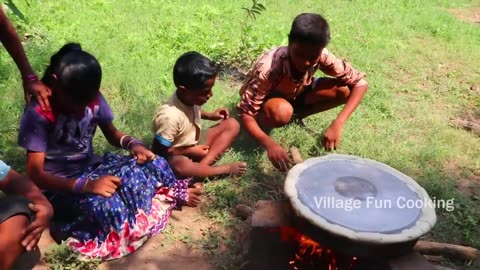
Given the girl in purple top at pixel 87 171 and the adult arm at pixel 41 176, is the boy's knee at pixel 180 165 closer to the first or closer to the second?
the girl in purple top at pixel 87 171

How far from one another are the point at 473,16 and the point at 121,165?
6453 mm

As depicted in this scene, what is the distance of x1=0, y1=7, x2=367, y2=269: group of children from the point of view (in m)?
2.42

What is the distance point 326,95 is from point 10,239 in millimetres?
2431

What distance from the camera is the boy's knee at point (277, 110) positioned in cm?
345

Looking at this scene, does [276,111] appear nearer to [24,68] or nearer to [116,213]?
[116,213]

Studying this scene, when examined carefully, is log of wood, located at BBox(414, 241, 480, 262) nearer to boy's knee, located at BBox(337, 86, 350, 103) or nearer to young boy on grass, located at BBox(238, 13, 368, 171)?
young boy on grass, located at BBox(238, 13, 368, 171)

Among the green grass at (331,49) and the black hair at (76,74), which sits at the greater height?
the black hair at (76,74)

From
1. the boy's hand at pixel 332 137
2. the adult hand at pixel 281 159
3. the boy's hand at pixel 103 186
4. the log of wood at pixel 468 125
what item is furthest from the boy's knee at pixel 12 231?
the log of wood at pixel 468 125

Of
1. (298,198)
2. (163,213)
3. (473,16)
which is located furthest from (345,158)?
(473,16)

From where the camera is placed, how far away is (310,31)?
298 cm

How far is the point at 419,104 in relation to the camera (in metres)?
4.59

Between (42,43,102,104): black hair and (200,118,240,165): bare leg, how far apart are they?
44.5 inches

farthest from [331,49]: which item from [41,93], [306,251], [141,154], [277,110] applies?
[41,93]

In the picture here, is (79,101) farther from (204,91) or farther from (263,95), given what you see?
(263,95)
